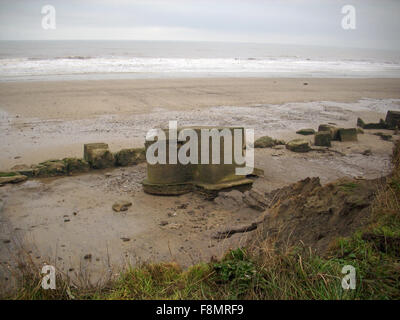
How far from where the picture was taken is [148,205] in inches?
257

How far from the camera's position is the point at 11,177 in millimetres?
7473

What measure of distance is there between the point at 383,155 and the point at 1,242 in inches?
326

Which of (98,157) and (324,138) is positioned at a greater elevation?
(324,138)

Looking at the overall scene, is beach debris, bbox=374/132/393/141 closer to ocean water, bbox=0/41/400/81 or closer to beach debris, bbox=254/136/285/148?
beach debris, bbox=254/136/285/148

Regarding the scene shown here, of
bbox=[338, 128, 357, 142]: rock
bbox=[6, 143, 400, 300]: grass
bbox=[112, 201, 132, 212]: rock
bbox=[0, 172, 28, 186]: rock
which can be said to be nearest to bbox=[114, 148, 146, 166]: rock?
bbox=[0, 172, 28, 186]: rock

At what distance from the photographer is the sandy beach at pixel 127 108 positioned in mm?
10469

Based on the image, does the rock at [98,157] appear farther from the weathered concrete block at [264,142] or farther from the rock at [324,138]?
the rock at [324,138]

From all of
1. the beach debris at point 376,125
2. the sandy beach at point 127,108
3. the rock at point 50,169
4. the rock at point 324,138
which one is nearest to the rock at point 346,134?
the rock at point 324,138

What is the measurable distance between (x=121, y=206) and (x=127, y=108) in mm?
8805

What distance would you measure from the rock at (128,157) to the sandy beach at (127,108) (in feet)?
4.92

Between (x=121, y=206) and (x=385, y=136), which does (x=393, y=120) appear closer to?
(x=385, y=136)

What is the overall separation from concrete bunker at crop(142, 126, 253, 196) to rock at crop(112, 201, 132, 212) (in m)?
0.60

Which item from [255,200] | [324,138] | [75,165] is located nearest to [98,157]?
[75,165]

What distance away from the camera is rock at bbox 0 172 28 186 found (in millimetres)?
7367
